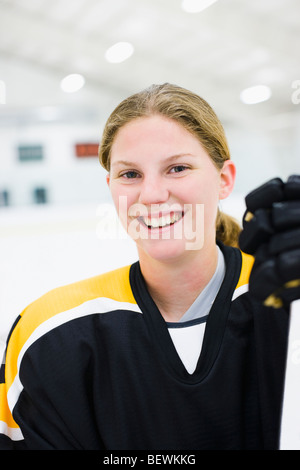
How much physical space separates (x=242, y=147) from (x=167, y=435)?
4878mm

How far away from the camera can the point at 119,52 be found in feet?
19.9

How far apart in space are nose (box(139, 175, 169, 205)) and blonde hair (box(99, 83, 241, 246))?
0.12 meters

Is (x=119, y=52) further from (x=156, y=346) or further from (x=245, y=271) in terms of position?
(x=156, y=346)

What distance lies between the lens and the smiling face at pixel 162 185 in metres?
0.76

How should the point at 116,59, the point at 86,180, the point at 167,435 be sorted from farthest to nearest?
the point at 116,59, the point at 86,180, the point at 167,435

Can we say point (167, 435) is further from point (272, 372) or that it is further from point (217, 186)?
point (217, 186)

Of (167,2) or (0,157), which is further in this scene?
(0,157)

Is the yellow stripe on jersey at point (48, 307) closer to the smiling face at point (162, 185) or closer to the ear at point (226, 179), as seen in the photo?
the smiling face at point (162, 185)

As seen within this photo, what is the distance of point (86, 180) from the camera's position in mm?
5836

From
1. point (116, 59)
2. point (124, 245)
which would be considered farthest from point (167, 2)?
point (124, 245)

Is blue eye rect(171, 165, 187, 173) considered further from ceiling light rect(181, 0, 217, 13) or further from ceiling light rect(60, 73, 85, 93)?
ceiling light rect(60, 73, 85, 93)

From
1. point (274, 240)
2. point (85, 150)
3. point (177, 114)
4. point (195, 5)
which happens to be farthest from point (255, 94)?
point (274, 240)

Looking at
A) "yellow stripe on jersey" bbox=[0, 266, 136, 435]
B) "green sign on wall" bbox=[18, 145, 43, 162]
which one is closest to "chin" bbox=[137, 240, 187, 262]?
"yellow stripe on jersey" bbox=[0, 266, 136, 435]

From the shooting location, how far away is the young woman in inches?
29.5
